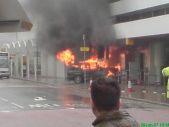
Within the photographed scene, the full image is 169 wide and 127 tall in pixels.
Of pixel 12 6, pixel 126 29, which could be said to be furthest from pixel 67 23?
pixel 12 6

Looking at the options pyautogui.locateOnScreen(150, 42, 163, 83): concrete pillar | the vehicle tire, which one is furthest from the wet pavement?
the vehicle tire

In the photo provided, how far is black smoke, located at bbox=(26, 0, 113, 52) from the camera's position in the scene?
125ft

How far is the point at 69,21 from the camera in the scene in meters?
40.0

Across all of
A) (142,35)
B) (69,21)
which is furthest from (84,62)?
(142,35)

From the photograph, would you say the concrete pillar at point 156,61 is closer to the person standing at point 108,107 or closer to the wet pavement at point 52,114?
the wet pavement at point 52,114

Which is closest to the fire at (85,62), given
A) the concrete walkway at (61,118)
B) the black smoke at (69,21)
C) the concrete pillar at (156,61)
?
the black smoke at (69,21)

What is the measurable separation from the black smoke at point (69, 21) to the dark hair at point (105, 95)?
34.2 meters

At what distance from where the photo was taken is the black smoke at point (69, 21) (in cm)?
3797

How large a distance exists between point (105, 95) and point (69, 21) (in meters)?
37.1

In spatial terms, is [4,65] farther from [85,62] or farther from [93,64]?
[93,64]

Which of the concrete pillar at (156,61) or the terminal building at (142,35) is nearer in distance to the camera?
the terminal building at (142,35)

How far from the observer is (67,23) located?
39.9 metres

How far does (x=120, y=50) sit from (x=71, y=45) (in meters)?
3.70

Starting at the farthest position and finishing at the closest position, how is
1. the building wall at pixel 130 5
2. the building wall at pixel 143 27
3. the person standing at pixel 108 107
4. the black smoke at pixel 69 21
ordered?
the black smoke at pixel 69 21
the building wall at pixel 130 5
the building wall at pixel 143 27
the person standing at pixel 108 107
